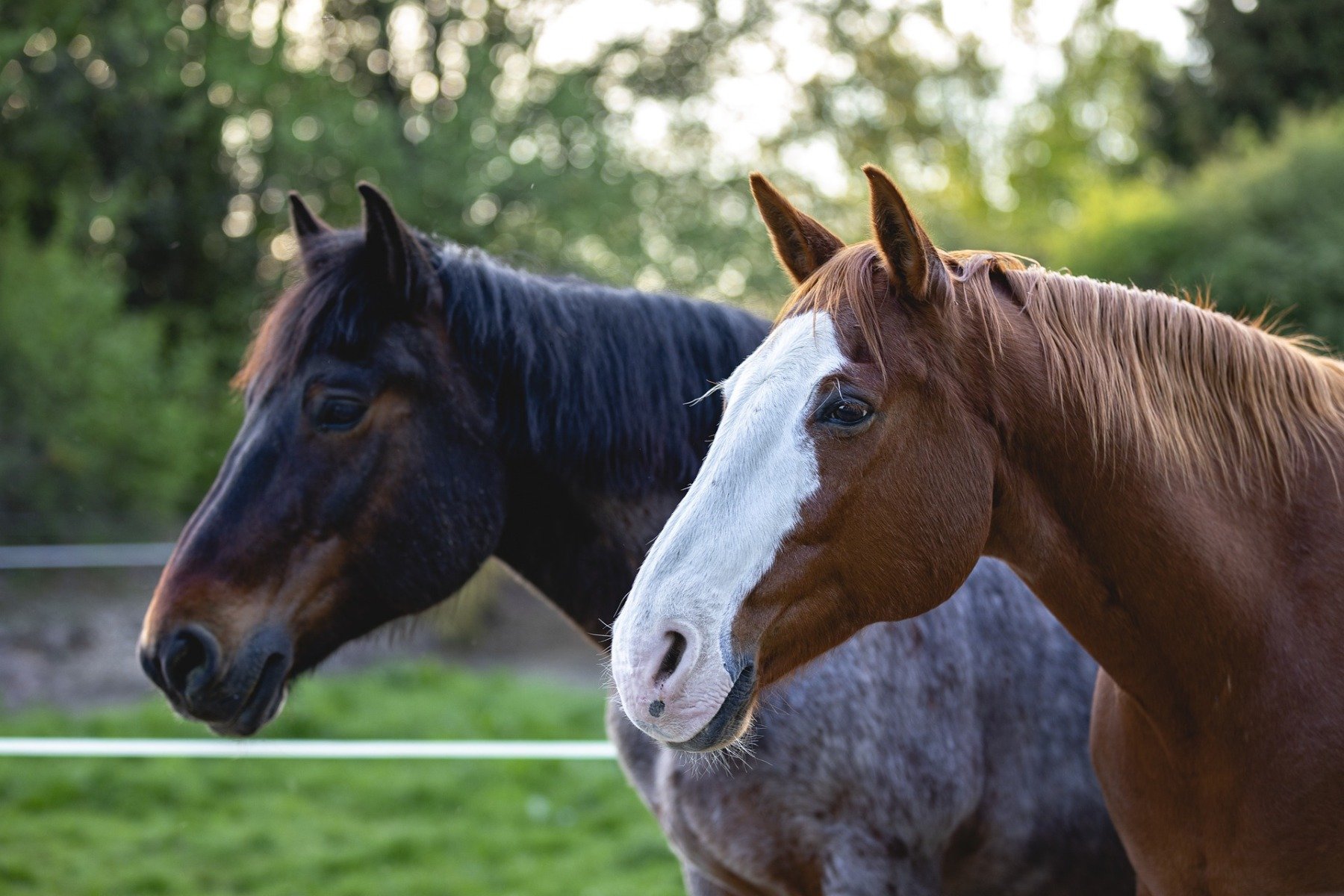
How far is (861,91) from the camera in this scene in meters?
11.8

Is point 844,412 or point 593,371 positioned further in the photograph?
point 593,371

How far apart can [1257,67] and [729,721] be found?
1419 cm

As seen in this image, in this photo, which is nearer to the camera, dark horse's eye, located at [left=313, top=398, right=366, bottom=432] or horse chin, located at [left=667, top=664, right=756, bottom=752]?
horse chin, located at [left=667, top=664, right=756, bottom=752]

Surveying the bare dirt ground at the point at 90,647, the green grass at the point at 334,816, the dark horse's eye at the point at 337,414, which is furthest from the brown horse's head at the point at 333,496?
the bare dirt ground at the point at 90,647

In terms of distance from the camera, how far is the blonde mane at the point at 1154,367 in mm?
1782

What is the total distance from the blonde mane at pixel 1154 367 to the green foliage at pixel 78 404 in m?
8.19

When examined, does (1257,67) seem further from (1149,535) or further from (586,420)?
(1149,535)

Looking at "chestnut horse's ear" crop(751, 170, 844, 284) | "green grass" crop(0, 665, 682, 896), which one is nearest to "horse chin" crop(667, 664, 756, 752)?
"chestnut horse's ear" crop(751, 170, 844, 284)

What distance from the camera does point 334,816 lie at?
5.34 m

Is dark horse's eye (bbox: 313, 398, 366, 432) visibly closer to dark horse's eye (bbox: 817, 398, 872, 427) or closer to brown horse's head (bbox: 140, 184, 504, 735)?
brown horse's head (bbox: 140, 184, 504, 735)

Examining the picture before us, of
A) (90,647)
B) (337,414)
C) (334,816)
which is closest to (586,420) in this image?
(337,414)

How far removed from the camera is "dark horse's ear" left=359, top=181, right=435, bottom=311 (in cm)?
250

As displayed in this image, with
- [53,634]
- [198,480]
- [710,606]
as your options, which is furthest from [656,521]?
[198,480]

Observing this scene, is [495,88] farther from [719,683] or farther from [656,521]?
[719,683]
